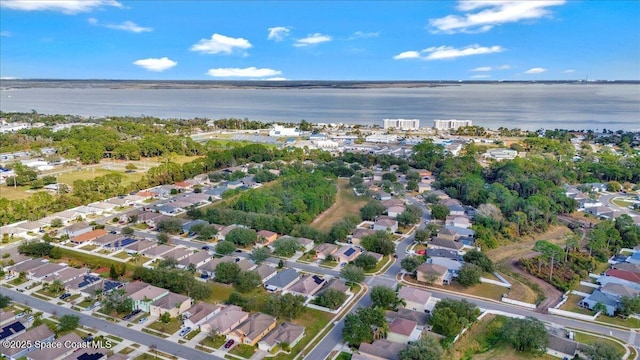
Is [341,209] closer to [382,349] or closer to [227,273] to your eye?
[227,273]

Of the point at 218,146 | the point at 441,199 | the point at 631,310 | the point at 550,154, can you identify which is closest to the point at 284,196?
the point at 441,199

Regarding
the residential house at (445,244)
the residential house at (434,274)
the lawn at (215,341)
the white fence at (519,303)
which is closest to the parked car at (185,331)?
the lawn at (215,341)

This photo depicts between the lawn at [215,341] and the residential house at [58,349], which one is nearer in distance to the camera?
the residential house at [58,349]

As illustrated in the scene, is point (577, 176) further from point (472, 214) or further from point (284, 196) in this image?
point (284, 196)

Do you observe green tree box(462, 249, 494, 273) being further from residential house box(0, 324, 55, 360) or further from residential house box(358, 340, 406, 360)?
residential house box(0, 324, 55, 360)

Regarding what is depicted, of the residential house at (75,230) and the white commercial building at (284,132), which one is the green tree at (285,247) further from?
the white commercial building at (284,132)

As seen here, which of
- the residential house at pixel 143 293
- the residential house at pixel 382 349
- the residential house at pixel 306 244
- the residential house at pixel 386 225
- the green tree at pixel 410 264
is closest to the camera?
the residential house at pixel 382 349
